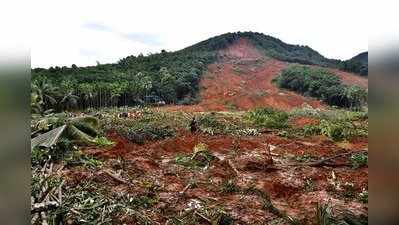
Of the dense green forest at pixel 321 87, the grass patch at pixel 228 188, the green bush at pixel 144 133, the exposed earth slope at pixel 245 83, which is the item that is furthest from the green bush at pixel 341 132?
the dense green forest at pixel 321 87

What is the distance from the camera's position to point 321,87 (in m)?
19.3

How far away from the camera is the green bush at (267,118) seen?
35.3ft

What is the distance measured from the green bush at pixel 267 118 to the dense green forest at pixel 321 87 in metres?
7.45

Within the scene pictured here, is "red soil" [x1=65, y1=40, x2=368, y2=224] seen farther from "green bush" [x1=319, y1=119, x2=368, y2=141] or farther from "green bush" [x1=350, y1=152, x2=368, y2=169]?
"green bush" [x1=319, y1=119, x2=368, y2=141]

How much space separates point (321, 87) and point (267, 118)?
9.10 m

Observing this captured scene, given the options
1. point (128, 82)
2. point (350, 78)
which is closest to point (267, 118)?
point (128, 82)

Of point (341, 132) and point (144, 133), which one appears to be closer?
point (144, 133)

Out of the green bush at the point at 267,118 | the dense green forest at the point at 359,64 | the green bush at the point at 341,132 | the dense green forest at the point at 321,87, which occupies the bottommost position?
the green bush at the point at 341,132

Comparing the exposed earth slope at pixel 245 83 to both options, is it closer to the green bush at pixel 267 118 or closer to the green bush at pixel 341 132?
the green bush at pixel 267 118

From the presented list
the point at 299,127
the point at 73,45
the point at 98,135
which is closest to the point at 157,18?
the point at 73,45

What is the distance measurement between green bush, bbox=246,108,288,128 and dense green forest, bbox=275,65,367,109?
293 inches

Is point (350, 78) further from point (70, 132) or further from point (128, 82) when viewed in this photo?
point (70, 132)

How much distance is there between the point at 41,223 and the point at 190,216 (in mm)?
1607
